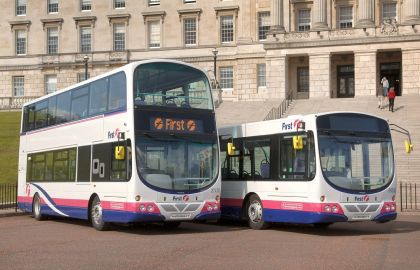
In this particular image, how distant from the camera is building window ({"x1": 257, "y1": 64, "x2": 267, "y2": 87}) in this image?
204ft

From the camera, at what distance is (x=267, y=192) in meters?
20.1

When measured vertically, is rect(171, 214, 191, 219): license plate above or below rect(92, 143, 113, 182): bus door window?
below

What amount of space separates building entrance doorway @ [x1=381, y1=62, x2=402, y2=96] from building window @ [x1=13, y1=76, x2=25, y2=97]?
35277mm

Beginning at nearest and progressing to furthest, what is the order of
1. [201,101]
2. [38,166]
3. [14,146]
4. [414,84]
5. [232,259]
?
[232,259]
[201,101]
[38,166]
[14,146]
[414,84]

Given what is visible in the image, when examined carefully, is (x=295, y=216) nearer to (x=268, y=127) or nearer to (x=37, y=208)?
(x=268, y=127)

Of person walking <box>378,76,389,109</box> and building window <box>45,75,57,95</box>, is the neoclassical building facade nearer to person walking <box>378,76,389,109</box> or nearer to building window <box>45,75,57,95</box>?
building window <box>45,75,57,95</box>

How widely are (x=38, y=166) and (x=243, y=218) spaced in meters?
7.98

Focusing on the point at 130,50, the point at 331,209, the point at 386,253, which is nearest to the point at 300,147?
the point at 331,209

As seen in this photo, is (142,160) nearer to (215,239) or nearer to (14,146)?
(215,239)

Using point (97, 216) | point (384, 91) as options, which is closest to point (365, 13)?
point (384, 91)

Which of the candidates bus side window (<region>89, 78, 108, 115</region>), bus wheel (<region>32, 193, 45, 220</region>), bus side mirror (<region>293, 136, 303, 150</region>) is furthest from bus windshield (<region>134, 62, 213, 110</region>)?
bus wheel (<region>32, 193, 45, 220</region>)

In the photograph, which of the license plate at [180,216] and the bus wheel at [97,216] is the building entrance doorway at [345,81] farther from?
the license plate at [180,216]

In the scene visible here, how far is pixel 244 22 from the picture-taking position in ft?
208

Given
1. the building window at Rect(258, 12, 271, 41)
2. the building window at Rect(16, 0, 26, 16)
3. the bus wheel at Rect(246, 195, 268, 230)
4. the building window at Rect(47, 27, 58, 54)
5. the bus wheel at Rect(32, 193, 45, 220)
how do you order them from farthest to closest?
the building window at Rect(16, 0, 26, 16) < the building window at Rect(47, 27, 58, 54) < the building window at Rect(258, 12, 271, 41) < the bus wheel at Rect(32, 193, 45, 220) < the bus wheel at Rect(246, 195, 268, 230)
